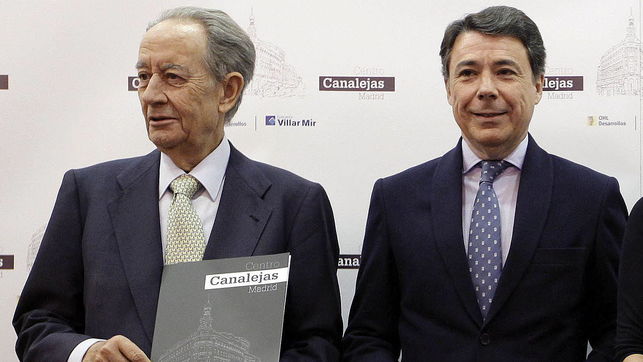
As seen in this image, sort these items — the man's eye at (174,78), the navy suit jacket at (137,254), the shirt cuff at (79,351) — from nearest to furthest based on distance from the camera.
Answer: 1. the shirt cuff at (79,351)
2. the navy suit jacket at (137,254)
3. the man's eye at (174,78)

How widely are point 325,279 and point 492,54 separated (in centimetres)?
82

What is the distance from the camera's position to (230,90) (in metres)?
2.42

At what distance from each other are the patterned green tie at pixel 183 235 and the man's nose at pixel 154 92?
0.29m

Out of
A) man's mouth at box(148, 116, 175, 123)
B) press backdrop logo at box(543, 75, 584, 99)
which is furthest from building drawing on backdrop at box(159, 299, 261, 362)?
press backdrop logo at box(543, 75, 584, 99)

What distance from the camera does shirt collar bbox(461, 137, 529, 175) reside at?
2.44 metres

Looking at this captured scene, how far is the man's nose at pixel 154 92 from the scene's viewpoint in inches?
89.5

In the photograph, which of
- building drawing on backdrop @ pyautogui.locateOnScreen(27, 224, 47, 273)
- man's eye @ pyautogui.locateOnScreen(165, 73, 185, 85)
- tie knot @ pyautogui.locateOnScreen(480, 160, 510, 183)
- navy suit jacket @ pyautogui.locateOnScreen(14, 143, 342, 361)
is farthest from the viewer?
building drawing on backdrop @ pyautogui.locateOnScreen(27, 224, 47, 273)

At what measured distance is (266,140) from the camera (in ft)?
10.2

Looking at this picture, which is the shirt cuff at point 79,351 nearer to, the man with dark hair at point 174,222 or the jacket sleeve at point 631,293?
the man with dark hair at point 174,222

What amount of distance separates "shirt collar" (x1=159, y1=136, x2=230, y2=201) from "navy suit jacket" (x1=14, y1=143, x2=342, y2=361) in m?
0.02

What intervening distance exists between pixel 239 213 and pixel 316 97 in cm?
92

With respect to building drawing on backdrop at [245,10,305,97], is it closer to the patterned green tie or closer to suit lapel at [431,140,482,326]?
suit lapel at [431,140,482,326]

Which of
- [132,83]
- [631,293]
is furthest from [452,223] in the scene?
[132,83]

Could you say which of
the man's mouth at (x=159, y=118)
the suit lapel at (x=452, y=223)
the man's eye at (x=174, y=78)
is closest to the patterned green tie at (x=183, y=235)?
the man's mouth at (x=159, y=118)
